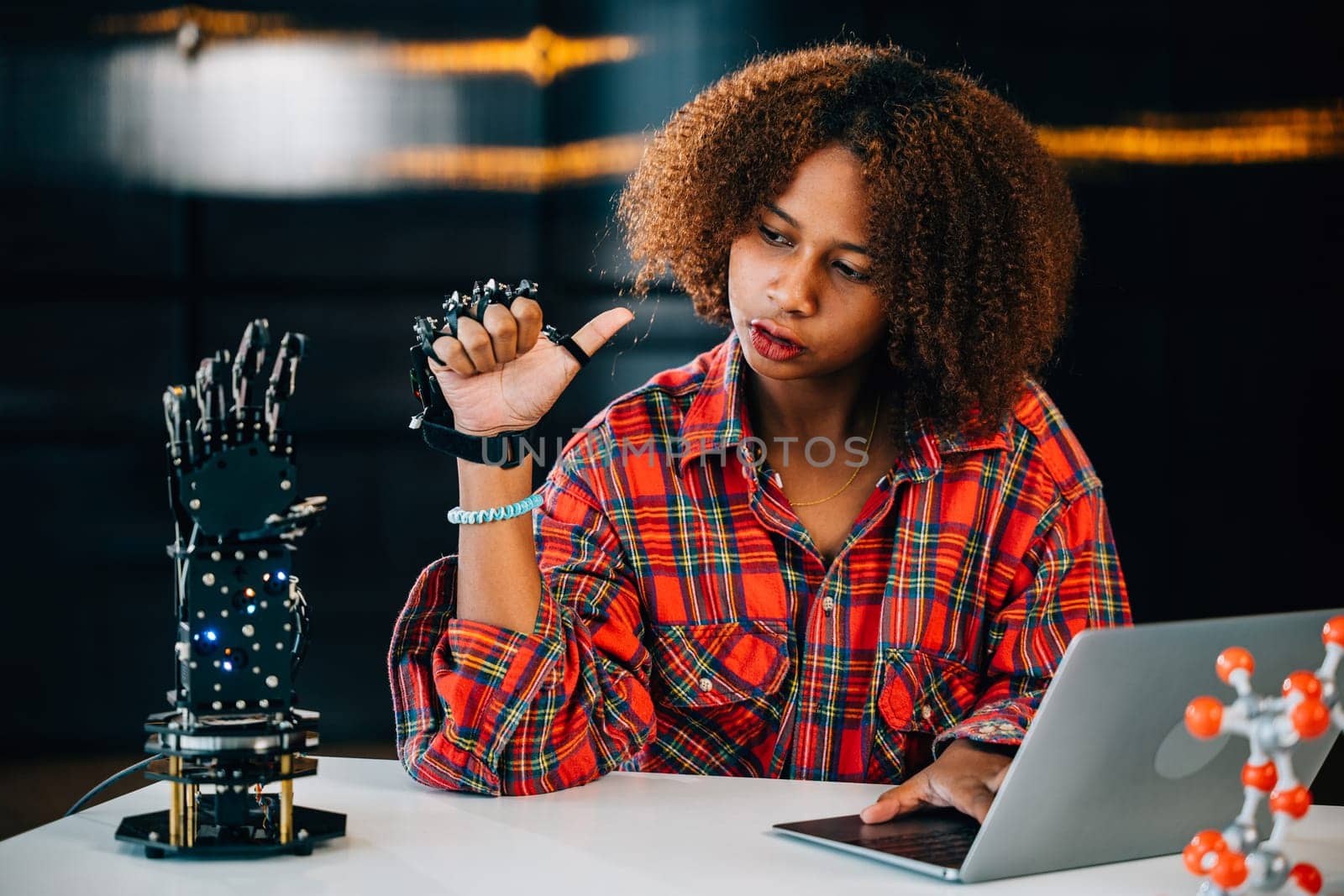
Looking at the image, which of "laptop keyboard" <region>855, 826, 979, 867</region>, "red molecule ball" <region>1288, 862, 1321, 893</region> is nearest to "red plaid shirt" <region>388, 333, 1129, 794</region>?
"laptop keyboard" <region>855, 826, 979, 867</region>

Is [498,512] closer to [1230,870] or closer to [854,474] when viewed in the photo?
[854,474]

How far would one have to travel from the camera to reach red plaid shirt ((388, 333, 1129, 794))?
61.9 inches

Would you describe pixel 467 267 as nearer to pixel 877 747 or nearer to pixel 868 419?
pixel 868 419

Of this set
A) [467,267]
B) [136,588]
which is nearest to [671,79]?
[467,267]

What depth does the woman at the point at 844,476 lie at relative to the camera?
5.13ft

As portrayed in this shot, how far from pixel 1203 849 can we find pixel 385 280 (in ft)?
10.3

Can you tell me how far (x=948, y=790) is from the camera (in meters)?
1.17

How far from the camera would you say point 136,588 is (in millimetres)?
3584

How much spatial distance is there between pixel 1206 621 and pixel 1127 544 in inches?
108

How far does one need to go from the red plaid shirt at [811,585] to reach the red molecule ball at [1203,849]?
0.66 metres

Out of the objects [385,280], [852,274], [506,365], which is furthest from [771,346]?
[385,280]

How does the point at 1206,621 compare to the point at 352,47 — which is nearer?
the point at 1206,621

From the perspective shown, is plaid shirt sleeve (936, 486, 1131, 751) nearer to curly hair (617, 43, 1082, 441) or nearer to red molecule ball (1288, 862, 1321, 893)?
curly hair (617, 43, 1082, 441)

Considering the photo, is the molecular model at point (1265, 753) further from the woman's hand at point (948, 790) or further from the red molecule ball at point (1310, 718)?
the woman's hand at point (948, 790)
